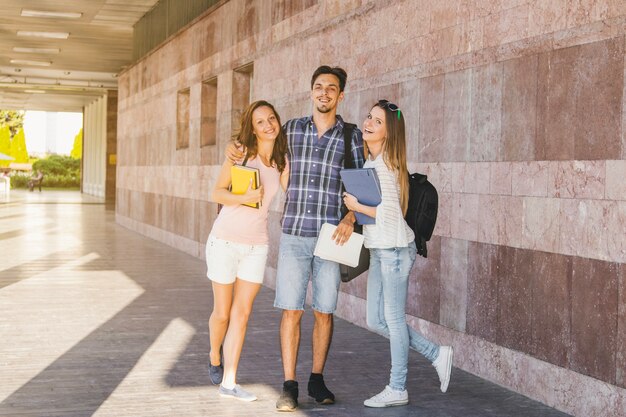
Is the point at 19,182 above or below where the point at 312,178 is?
below

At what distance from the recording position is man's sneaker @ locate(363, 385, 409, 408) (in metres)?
5.98

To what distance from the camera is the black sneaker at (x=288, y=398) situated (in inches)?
229

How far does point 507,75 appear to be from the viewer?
6895 millimetres

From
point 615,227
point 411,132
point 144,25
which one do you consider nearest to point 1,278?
point 411,132

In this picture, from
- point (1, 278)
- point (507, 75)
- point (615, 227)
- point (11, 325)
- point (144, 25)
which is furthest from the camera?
point (144, 25)

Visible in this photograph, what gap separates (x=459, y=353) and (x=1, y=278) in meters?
7.53

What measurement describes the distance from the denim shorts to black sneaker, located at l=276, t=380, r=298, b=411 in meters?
Answer: 0.49

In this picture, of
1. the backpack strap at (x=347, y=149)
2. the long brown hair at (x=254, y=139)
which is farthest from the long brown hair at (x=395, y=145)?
the long brown hair at (x=254, y=139)

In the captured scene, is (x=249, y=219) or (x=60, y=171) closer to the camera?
(x=249, y=219)

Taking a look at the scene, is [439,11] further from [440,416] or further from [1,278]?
[1,278]

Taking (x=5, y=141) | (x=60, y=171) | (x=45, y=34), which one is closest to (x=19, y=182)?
(x=60, y=171)

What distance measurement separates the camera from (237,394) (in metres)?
6.06

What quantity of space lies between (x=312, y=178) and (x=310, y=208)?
194mm

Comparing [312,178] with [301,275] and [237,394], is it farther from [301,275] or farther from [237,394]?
[237,394]
